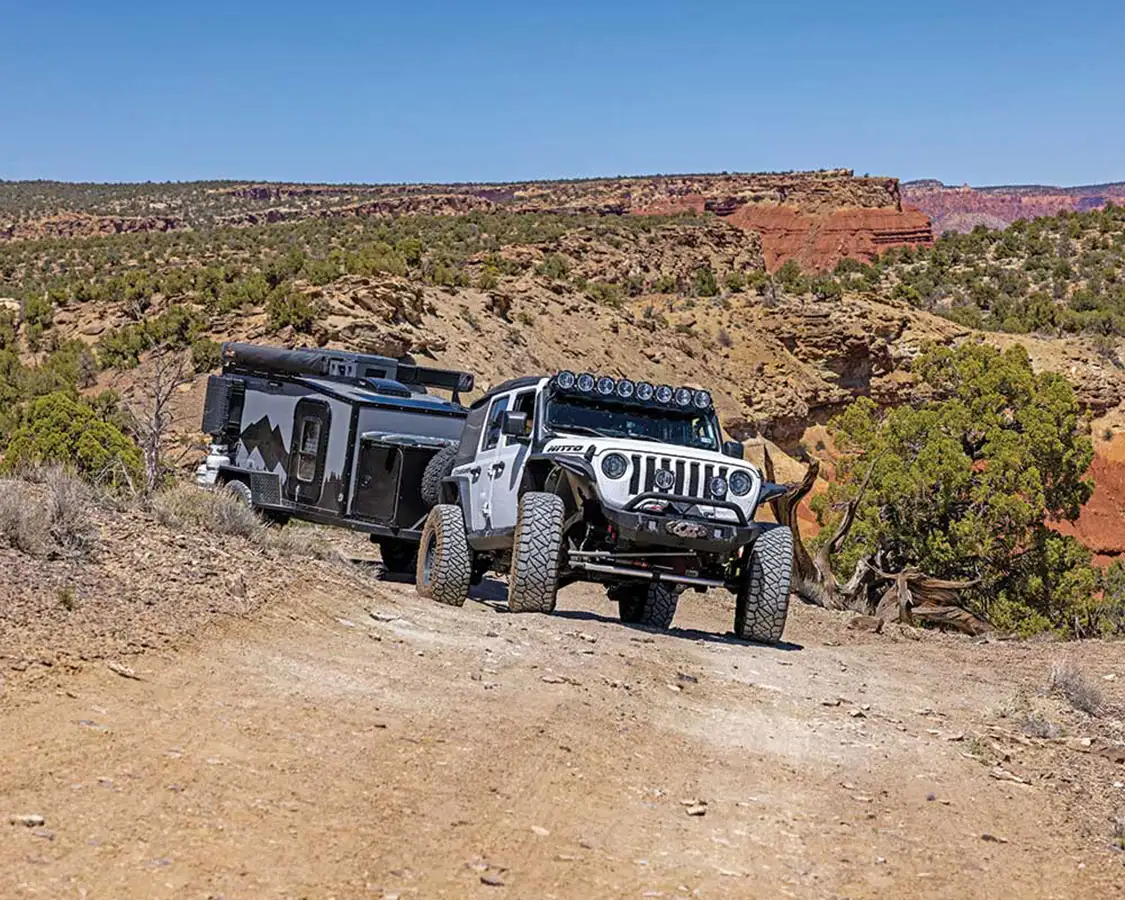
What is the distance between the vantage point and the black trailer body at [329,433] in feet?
55.9

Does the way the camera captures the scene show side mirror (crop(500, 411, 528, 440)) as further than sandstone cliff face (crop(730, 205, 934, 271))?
No

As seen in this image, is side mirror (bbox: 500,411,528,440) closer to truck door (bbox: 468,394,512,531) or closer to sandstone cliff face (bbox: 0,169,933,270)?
truck door (bbox: 468,394,512,531)

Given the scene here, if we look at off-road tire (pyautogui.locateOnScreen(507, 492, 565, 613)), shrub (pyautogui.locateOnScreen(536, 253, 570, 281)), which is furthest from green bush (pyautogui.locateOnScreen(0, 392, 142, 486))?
shrub (pyautogui.locateOnScreen(536, 253, 570, 281))

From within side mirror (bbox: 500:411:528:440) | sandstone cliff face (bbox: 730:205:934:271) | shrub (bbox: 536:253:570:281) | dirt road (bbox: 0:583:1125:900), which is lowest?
dirt road (bbox: 0:583:1125:900)

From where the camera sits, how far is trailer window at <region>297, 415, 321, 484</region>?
1773 cm

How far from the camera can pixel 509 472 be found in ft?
45.2

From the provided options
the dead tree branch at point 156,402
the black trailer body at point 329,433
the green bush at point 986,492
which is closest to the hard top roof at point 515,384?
the black trailer body at point 329,433

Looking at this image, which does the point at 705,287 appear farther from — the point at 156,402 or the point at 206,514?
the point at 206,514

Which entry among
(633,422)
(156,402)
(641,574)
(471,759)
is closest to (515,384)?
(633,422)

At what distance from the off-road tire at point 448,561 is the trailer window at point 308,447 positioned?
3.42 meters

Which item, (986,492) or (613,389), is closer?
(613,389)

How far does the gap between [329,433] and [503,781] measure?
11607 mm

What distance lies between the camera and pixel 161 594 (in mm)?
8938

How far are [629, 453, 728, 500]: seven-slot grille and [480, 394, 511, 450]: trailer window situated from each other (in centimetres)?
238
